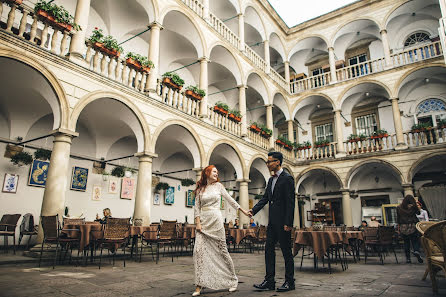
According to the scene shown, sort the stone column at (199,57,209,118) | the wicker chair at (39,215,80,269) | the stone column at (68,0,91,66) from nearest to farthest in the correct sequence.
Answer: the wicker chair at (39,215,80,269) < the stone column at (68,0,91,66) < the stone column at (199,57,209,118)

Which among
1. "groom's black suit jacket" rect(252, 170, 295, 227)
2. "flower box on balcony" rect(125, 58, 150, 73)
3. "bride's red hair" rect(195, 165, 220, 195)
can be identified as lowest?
"groom's black suit jacket" rect(252, 170, 295, 227)

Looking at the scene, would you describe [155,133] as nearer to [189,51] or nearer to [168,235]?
[168,235]

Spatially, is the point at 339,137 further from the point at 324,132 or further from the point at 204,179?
the point at 204,179

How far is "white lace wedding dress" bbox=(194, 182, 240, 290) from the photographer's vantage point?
11.7ft

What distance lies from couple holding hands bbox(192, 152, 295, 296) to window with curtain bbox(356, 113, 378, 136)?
1565 centimetres

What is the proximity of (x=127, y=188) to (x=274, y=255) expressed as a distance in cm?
997

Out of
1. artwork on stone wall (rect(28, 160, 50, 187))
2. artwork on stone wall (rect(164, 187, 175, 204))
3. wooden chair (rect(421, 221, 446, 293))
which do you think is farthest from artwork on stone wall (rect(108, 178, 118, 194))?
wooden chair (rect(421, 221, 446, 293))

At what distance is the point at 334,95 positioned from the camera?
57.4 feet

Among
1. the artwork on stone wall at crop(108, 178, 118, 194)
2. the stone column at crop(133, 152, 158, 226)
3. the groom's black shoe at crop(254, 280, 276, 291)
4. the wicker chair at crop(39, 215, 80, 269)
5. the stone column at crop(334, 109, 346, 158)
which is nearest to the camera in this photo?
the groom's black shoe at crop(254, 280, 276, 291)

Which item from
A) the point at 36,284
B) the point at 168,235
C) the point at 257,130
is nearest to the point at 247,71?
the point at 257,130

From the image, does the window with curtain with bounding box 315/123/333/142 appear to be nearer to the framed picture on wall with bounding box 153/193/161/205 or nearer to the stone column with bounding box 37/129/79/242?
the framed picture on wall with bounding box 153/193/161/205

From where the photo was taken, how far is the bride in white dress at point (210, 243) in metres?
3.58

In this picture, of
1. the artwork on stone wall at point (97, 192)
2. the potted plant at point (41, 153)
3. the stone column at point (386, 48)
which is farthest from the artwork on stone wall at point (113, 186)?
the stone column at point (386, 48)

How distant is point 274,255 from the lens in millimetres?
3828
